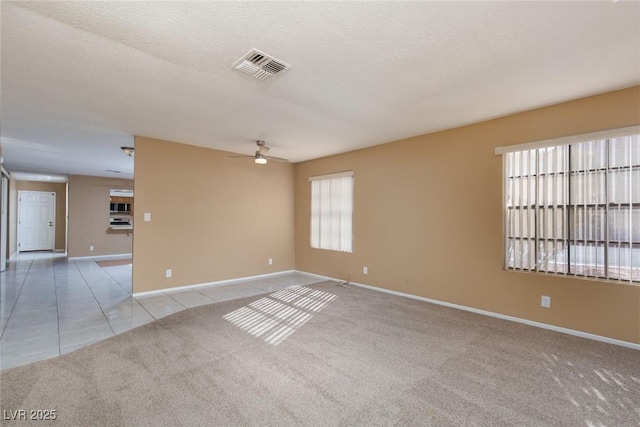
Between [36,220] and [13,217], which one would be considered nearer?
[13,217]

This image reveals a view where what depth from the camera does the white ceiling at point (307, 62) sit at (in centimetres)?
184

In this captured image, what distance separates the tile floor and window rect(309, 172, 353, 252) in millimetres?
889

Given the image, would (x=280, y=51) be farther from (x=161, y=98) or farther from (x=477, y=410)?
(x=477, y=410)

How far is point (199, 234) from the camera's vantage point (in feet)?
17.1

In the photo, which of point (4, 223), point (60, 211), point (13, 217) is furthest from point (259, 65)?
point (60, 211)

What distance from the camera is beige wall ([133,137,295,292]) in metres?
4.65

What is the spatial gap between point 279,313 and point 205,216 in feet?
8.15

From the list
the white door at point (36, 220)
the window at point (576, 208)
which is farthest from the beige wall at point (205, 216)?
the white door at point (36, 220)

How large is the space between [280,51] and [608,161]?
3475 mm

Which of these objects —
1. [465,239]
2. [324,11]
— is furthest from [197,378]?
[465,239]

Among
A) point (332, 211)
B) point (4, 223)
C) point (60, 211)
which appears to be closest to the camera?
point (332, 211)

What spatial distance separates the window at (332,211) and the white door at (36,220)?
9416 mm

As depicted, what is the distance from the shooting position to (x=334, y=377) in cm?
233

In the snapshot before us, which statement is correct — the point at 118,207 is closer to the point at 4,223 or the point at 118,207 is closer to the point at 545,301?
the point at 4,223
